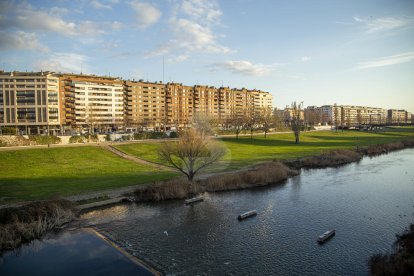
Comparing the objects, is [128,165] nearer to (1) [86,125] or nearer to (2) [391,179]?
(2) [391,179]

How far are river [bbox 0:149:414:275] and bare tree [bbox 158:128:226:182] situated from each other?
17.0 feet

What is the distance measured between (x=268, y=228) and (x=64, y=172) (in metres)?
33.2

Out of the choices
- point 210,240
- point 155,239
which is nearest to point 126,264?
point 155,239

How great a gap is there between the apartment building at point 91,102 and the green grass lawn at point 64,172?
89.2 m

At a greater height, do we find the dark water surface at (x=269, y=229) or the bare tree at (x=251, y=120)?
the bare tree at (x=251, y=120)

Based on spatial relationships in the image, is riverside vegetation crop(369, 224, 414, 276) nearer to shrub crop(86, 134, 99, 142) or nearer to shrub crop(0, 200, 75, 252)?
shrub crop(0, 200, 75, 252)

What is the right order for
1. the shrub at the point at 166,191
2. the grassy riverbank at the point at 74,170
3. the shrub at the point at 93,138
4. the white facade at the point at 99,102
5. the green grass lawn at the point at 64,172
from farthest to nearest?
the white facade at the point at 99,102, the shrub at the point at 93,138, the shrub at the point at 166,191, the grassy riverbank at the point at 74,170, the green grass lawn at the point at 64,172

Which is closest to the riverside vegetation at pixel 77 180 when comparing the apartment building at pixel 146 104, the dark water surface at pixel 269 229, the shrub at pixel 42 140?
the dark water surface at pixel 269 229

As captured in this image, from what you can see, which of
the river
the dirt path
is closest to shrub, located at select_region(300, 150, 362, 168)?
the river

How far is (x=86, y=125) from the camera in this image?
152 metres

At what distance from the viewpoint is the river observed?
872 inches

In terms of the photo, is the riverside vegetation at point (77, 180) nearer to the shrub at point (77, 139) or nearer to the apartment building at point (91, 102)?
the shrub at point (77, 139)

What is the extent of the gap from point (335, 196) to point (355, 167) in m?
26.1

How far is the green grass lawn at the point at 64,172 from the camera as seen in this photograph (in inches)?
1471
